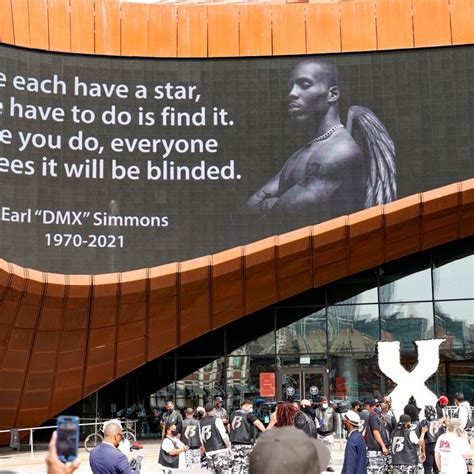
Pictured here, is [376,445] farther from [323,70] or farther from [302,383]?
[323,70]

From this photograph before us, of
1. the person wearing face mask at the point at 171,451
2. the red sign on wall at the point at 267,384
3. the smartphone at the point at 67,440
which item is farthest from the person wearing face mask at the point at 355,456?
the red sign on wall at the point at 267,384

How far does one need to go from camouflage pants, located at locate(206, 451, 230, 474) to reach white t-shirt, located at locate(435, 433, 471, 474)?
4264 millimetres

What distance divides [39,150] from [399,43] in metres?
10.8

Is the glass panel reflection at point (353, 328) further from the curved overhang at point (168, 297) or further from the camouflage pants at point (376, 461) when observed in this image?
the camouflage pants at point (376, 461)

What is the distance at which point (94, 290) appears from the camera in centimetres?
2397

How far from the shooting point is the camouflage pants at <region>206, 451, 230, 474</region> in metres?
12.8

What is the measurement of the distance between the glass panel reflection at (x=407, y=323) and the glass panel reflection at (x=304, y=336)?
188cm

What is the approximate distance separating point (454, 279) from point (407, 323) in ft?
6.39

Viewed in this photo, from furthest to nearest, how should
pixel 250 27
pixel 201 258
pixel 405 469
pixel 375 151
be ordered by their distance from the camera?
pixel 250 27
pixel 375 151
pixel 201 258
pixel 405 469

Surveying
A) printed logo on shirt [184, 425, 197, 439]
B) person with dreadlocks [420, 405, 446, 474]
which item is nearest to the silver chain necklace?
person with dreadlocks [420, 405, 446, 474]

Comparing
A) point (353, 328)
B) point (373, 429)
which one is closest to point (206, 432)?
point (373, 429)

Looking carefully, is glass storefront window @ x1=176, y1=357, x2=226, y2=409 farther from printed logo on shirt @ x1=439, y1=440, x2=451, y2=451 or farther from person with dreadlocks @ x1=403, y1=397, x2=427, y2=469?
printed logo on shirt @ x1=439, y1=440, x2=451, y2=451

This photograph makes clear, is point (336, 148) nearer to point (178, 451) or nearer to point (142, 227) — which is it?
point (142, 227)

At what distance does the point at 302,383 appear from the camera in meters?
27.5
